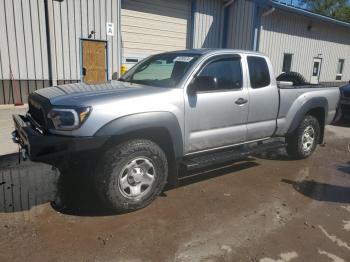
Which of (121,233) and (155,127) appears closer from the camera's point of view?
(121,233)

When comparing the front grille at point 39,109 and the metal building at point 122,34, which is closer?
the front grille at point 39,109

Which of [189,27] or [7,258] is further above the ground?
[189,27]

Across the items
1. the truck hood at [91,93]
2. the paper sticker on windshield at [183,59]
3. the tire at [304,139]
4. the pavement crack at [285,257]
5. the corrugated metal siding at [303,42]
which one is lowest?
the pavement crack at [285,257]

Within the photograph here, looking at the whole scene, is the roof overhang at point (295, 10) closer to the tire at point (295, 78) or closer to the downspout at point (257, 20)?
the downspout at point (257, 20)

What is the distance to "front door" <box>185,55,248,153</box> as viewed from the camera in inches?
165

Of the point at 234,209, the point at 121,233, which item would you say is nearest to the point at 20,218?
the point at 121,233

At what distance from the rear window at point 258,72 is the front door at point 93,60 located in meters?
7.02

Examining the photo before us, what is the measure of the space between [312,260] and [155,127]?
2.09 metres

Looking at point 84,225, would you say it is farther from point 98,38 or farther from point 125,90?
point 98,38

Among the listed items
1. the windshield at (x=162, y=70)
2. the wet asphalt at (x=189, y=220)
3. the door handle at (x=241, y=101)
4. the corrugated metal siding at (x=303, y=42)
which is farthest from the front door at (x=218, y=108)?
the corrugated metal siding at (x=303, y=42)

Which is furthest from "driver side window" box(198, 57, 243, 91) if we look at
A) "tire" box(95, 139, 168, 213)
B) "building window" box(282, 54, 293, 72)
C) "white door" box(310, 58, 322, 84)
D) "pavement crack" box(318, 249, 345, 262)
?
"white door" box(310, 58, 322, 84)

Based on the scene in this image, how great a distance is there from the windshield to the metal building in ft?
20.4

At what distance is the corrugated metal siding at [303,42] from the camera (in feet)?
52.9

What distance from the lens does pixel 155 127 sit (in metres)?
3.79
